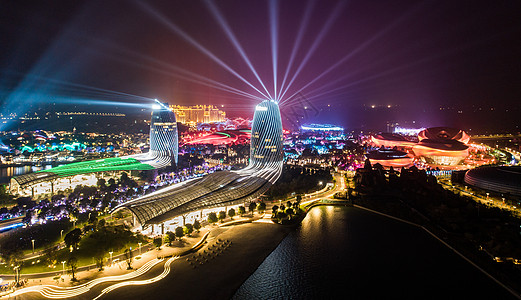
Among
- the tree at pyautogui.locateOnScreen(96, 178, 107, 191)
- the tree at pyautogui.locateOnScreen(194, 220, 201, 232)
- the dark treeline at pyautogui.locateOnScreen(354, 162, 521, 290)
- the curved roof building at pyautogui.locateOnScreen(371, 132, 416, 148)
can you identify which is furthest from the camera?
the curved roof building at pyautogui.locateOnScreen(371, 132, 416, 148)

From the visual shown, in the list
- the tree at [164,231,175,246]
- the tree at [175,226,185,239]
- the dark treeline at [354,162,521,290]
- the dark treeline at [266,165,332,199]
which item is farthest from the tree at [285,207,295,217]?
the tree at [164,231,175,246]

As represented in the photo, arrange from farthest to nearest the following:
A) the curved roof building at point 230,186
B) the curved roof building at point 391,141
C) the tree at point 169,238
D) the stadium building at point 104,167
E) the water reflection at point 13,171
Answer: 1. the curved roof building at point 391,141
2. the water reflection at point 13,171
3. the stadium building at point 104,167
4. the curved roof building at point 230,186
5. the tree at point 169,238

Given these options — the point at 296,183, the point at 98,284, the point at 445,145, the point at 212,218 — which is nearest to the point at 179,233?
the point at 212,218

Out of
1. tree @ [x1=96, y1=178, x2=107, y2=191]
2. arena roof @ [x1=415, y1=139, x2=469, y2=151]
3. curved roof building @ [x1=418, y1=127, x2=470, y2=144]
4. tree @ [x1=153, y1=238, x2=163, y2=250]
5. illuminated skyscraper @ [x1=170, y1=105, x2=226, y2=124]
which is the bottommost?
tree @ [x1=153, y1=238, x2=163, y2=250]

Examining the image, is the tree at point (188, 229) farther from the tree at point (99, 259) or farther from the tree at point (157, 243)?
the tree at point (99, 259)

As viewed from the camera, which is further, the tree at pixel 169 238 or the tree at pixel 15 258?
the tree at pixel 169 238

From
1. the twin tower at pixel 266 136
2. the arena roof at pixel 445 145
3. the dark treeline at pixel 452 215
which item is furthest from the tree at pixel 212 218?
the arena roof at pixel 445 145

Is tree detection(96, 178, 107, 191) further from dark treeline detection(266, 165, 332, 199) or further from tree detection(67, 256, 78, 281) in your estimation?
tree detection(67, 256, 78, 281)
